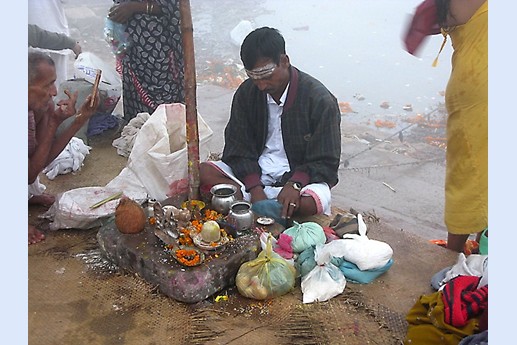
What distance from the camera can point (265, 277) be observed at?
3051mm

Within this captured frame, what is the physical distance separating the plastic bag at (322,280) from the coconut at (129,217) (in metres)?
1.03

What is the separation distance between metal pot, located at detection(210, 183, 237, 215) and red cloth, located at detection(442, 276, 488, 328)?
4.99 ft

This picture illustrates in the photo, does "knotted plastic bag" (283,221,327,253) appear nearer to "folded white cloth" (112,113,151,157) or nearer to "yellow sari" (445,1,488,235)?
"yellow sari" (445,1,488,235)

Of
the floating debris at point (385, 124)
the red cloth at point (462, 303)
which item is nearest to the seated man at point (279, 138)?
the red cloth at point (462, 303)

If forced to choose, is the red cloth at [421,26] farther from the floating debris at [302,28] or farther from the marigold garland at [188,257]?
the floating debris at [302,28]

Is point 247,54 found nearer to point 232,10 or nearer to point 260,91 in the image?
point 260,91

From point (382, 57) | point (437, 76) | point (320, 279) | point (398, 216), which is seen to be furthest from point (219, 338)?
point (382, 57)

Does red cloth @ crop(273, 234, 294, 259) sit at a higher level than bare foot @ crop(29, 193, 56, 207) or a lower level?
higher

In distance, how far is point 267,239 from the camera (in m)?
3.34

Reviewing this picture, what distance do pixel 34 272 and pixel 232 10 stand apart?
33.4ft

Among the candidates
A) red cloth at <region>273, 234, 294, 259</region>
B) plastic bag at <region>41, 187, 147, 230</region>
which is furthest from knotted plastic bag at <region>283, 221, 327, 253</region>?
plastic bag at <region>41, 187, 147, 230</region>

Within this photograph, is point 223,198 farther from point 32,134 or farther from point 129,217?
point 32,134

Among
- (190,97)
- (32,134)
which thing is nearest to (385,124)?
(190,97)

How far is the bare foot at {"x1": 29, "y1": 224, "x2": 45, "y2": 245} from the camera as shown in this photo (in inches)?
142
